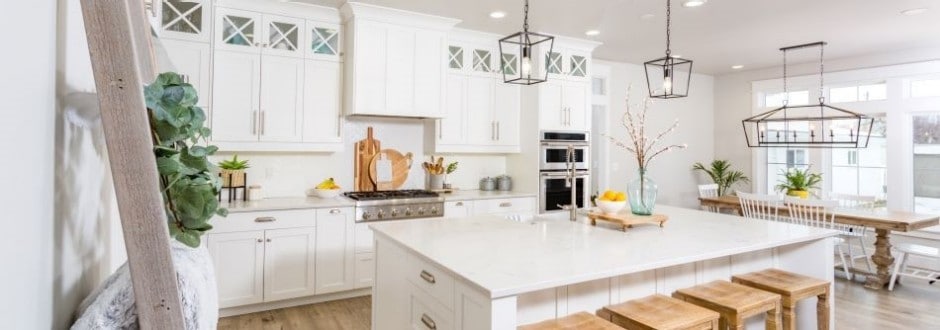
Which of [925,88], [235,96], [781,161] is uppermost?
[925,88]

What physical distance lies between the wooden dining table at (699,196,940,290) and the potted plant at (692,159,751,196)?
2.33 m

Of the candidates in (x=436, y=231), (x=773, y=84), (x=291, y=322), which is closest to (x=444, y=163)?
(x=291, y=322)

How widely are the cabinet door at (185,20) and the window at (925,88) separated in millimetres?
7475

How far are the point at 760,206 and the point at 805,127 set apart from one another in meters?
2.29

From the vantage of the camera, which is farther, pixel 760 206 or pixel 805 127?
pixel 805 127

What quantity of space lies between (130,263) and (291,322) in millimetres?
3086

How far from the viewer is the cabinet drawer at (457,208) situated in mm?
4291

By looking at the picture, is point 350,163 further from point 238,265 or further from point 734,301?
point 734,301

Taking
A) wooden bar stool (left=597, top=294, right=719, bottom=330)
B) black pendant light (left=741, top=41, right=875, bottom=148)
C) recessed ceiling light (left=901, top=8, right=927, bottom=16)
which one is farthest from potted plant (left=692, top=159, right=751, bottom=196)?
wooden bar stool (left=597, top=294, right=719, bottom=330)

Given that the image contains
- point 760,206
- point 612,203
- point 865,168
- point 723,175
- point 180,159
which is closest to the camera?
point 180,159

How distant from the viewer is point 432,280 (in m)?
1.89

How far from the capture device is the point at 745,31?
15.4ft

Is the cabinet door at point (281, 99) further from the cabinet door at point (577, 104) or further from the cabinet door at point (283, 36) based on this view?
the cabinet door at point (577, 104)

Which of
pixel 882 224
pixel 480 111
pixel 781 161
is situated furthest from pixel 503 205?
pixel 781 161
